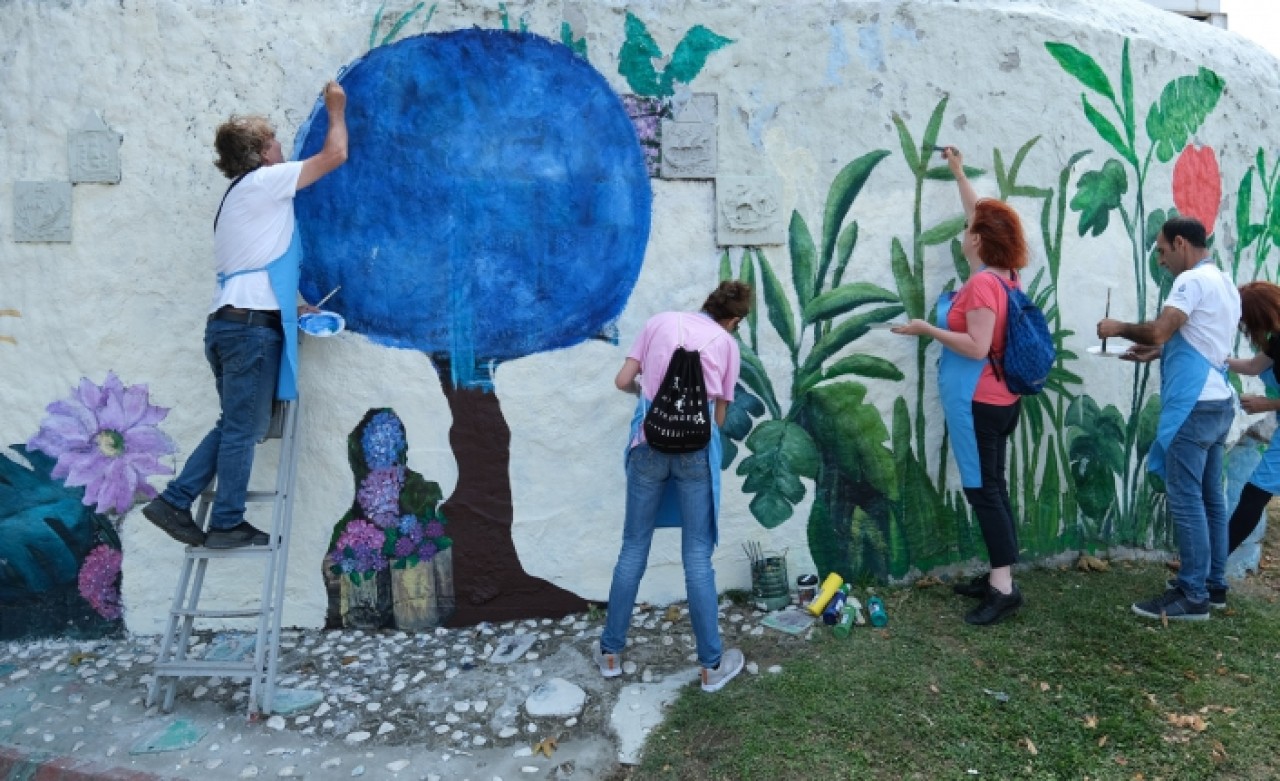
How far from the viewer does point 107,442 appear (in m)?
4.12

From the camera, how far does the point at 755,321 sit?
14.1 feet

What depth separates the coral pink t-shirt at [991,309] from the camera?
391 centimetres

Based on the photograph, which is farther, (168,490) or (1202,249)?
(1202,249)

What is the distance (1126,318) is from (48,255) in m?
5.17

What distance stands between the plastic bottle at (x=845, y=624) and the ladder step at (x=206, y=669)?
236cm

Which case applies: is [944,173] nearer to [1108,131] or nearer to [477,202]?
[1108,131]

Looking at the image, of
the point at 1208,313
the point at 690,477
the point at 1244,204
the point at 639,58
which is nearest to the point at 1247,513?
the point at 1208,313

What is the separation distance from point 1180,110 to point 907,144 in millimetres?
1718

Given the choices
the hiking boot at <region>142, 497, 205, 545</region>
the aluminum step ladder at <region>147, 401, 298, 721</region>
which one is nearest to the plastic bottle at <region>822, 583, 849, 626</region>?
the aluminum step ladder at <region>147, 401, 298, 721</region>

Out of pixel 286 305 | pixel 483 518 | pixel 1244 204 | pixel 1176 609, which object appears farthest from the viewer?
pixel 1244 204

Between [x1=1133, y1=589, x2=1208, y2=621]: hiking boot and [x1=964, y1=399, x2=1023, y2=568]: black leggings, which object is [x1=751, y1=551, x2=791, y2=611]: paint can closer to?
[x1=964, y1=399, x2=1023, y2=568]: black leggings

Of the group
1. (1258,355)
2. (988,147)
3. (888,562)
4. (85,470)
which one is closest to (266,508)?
(85,470)

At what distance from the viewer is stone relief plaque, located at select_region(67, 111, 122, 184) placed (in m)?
4.02

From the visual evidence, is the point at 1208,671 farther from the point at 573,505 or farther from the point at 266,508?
the point at 266,508
